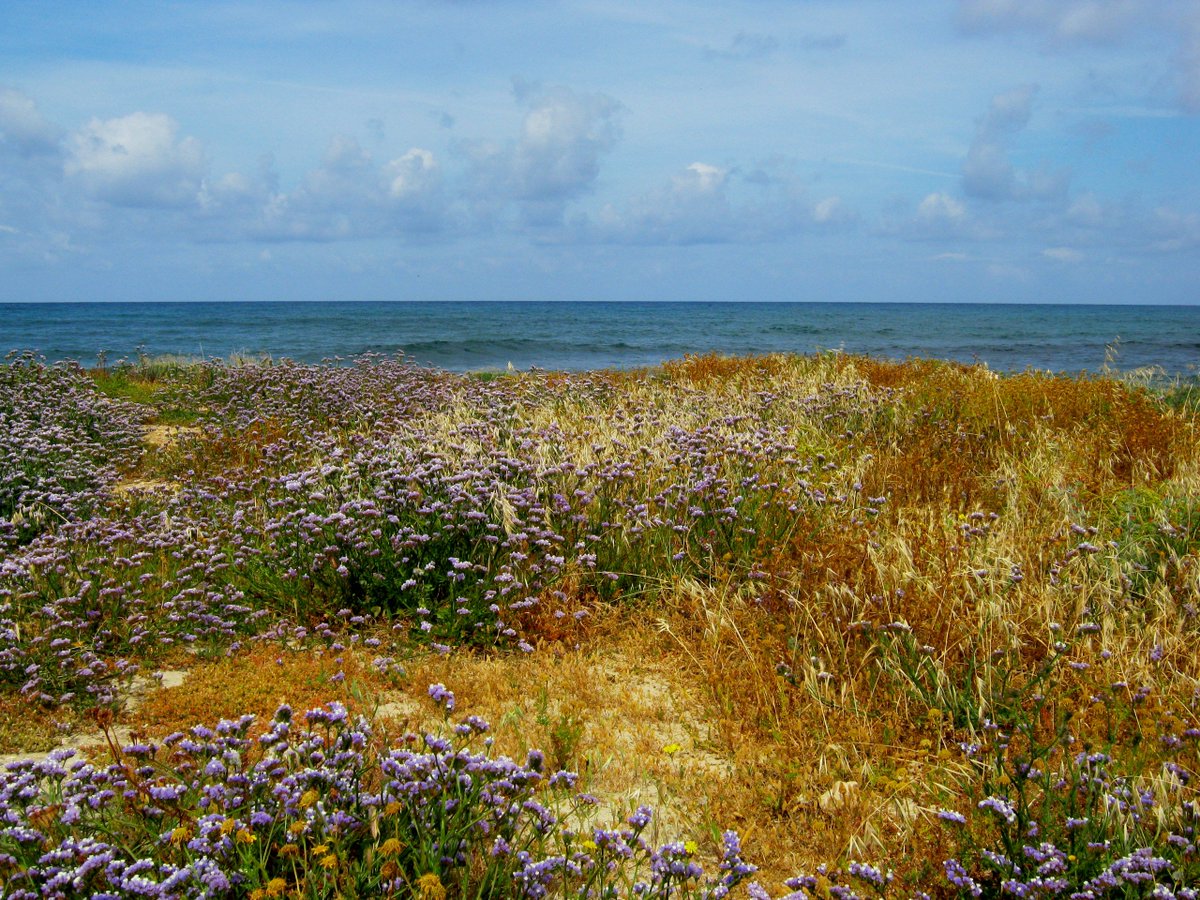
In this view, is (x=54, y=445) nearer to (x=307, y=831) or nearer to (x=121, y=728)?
(x=121, y=728)

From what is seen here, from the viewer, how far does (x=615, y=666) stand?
493cm

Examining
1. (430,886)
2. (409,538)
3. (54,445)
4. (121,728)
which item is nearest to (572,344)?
(54,445)

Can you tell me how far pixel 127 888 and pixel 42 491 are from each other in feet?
21.4

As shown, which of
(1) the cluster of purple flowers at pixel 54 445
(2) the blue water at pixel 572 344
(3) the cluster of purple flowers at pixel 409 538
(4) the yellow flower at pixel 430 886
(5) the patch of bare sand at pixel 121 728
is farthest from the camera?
(2) the blue water at pixel 572 344

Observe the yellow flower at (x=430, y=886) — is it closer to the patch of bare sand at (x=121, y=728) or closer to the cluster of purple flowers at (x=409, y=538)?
the patch of bare sand at (x=121, y=728)

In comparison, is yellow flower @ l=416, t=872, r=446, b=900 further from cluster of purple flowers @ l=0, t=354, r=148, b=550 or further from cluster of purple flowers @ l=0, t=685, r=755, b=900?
cluster of purple flowers @ l=0, t=354, r=148, b=550

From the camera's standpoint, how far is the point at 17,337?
34.8 m

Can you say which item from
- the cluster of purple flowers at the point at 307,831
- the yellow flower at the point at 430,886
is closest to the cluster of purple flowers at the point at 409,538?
the cluster of purple flowers at the point at 307,831

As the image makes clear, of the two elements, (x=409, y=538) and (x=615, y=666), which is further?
(x=409, y=538)

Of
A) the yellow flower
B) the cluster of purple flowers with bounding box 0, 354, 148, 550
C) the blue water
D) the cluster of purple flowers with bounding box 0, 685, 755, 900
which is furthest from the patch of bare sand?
the blue water

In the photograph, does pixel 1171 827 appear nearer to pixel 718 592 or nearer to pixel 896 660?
pixel 896 660

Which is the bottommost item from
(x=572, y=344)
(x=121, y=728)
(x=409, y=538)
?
(x=121, y=728)

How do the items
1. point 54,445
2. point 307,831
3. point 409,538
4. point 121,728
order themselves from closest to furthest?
point 307,831
point 121,728
point 409,538
point 54,445

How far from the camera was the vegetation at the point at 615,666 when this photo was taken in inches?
108
